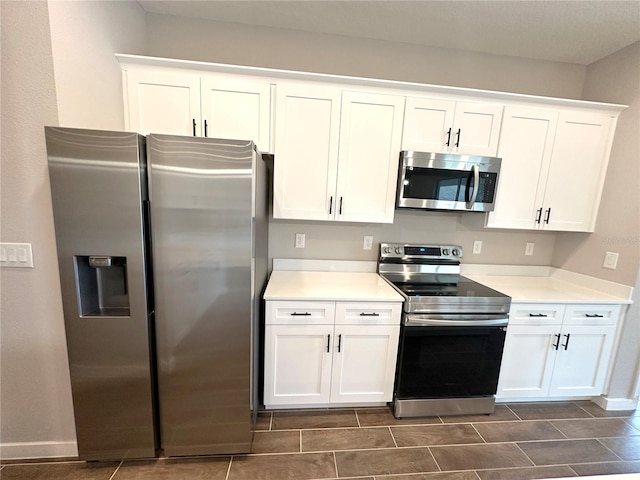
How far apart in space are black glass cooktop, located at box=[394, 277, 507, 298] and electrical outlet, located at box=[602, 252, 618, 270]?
998 mm

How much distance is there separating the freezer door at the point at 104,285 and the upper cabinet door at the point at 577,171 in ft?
9.64

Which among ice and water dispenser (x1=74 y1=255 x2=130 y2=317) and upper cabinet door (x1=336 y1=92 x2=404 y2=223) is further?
upper cabinet door (x1=336 y1=92 x2=404 y2=223)

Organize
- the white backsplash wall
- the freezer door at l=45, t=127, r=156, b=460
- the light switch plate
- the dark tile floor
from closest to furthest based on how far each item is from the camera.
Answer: the freezer door at l=45, t=127, r=156, b=460 < the light switch plate < the dark tile floor < the white backsplash wall

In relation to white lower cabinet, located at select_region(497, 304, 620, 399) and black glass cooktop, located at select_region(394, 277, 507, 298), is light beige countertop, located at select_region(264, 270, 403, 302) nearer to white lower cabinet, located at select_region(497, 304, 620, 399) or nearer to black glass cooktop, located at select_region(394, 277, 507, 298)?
black glass cooktop, located at select_region(394, 277, 507, 298)

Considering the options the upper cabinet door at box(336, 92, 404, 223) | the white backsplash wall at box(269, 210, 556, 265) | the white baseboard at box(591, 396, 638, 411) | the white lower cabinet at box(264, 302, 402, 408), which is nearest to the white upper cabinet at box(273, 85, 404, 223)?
the upper cabinet door at box(336, 92, 404, 223)

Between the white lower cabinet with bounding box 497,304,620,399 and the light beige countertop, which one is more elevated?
the light beige countertop

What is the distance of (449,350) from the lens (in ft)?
6.27

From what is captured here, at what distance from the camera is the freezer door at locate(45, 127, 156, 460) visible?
4.19ft

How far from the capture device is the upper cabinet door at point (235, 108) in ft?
5.94

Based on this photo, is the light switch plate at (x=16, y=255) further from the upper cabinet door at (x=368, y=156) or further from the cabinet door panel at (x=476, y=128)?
the cabinet door panel at (x=476, y=128)

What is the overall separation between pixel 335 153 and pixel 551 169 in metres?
1.78

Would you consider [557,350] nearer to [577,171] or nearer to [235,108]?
[577,171]

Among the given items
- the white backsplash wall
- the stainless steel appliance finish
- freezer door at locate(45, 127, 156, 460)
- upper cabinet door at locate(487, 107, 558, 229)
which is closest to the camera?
freezer door at locate(45, 127, 156, 460)

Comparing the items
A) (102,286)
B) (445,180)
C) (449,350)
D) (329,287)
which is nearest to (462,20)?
(445,180)
